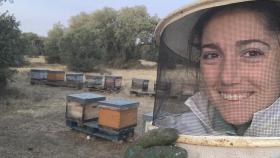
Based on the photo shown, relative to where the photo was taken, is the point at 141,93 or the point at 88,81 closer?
the point at 141,93

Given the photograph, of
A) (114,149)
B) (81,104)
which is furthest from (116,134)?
(81,104)

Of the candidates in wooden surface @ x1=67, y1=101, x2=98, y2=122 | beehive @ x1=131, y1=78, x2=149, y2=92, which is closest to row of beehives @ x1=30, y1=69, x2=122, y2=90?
beehive @ x1=131, y1=78, x2=149, y2=92

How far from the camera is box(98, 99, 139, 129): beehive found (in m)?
6.42

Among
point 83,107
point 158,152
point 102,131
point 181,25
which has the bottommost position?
point 102,131

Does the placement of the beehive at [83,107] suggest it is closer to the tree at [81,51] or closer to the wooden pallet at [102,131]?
the wooden pallet at [102,131]

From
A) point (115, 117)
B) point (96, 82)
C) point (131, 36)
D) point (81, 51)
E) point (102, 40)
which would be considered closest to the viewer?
point (115, 117)

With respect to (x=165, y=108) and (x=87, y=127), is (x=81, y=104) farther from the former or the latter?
(x=165, y=108)

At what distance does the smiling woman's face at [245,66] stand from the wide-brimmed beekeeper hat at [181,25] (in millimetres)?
90

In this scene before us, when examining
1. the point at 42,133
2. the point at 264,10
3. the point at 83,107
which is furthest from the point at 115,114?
the point at 264,10

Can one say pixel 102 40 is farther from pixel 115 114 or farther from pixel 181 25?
pixel 181 25

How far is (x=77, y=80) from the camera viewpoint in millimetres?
12945

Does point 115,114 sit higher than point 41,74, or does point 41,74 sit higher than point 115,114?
point 41,74

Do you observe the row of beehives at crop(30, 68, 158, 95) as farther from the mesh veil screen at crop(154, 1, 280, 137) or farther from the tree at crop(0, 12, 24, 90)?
the mesh veil screen at crop(154, 1, 280, 137)

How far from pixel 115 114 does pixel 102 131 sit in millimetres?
426
